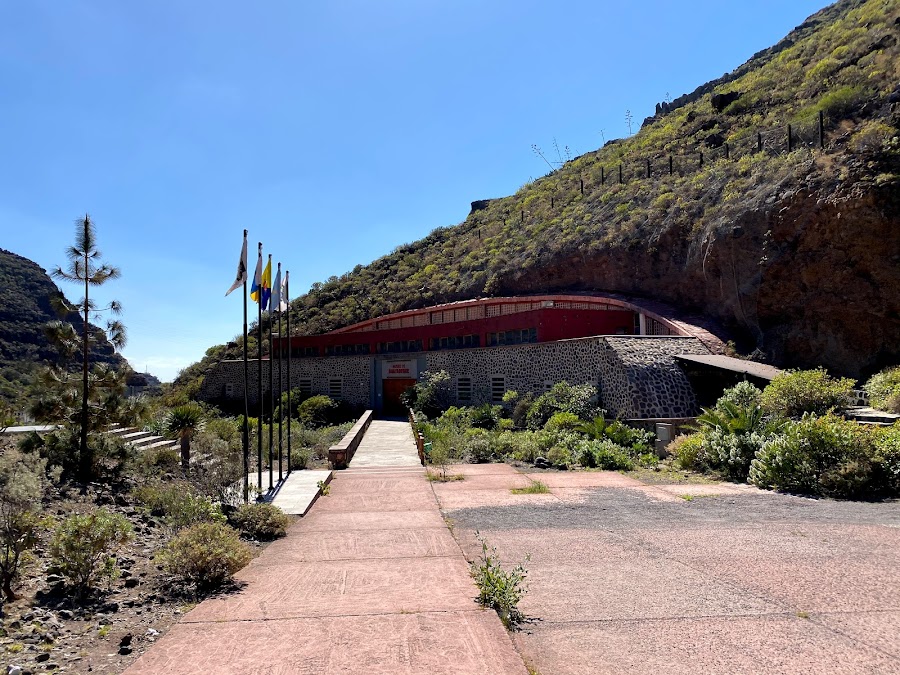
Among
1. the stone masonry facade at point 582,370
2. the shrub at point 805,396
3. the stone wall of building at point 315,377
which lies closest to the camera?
the shrub at point 805,396

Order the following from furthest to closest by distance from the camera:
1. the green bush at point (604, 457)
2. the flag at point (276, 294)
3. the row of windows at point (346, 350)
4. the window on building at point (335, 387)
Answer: the window on building at point (335, 387) → the row of windows at point (346, 350) → the green bush at point (604, 457) → the flag at point (276, 294)

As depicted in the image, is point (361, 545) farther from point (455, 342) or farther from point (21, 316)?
point (21, 316)

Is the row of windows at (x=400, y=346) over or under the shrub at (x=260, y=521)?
over

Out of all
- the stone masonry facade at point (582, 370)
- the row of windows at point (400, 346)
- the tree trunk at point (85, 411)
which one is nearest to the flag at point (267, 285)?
the tree trunk at point (85, 411)

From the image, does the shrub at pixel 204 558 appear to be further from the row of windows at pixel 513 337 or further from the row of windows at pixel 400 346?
the row of windows at pixel 400 346

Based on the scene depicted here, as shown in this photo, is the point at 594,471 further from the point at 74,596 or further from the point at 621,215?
the point at 621,215

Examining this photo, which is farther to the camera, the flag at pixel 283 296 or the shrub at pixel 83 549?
the flag at pixel 283 296

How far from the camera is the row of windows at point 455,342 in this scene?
3003 cm

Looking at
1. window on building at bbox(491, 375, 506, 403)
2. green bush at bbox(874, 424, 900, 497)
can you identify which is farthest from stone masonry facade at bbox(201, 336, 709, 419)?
green bush at bbox(874, 424, 900, 497)

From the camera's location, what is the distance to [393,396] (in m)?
35.4

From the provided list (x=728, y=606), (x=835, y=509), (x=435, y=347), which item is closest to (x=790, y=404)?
(x=835, y=509)

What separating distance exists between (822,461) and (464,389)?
20761 millimetres

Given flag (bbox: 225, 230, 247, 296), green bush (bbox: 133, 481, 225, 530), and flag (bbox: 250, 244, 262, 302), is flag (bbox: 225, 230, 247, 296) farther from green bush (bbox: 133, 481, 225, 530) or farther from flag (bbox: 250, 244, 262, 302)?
green bush (bbox: 133, 481, 225, 530)

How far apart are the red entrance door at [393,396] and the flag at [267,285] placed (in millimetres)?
23652
